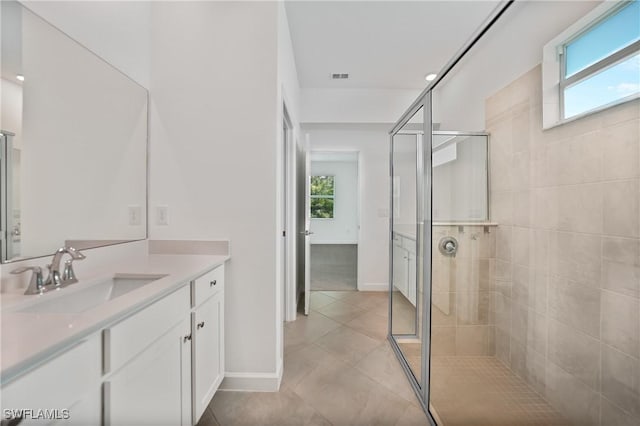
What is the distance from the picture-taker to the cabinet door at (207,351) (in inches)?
53.7

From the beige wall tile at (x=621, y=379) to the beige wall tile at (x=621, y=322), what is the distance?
1.3 inches

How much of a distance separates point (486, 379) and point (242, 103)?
6.79 ft

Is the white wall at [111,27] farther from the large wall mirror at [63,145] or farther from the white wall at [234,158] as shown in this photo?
the white wall at [234,158]

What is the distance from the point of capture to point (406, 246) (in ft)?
7.52

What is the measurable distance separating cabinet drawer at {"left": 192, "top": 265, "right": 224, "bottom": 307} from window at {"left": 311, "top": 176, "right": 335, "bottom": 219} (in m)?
6.37

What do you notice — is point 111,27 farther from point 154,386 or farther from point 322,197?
point 322,197

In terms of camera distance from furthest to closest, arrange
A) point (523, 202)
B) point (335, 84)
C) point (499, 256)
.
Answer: point (335, 84) → point (499, 256) → point (523, 202)

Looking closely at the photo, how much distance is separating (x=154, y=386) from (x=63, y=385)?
1.39ft

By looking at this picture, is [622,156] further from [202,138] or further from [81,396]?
[202,138]

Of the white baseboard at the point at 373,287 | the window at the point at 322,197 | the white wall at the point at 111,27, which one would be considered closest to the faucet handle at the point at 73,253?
the white wall at the point at 111,27

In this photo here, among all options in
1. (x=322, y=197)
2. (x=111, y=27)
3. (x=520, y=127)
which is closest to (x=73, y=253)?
(x=111, y=27)

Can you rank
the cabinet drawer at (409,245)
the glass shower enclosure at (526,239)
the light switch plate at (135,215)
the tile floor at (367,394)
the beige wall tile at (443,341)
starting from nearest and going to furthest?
the glass shower enclosure at (526,239) < the tile floor at (367,394) < the beige wall tile at (443,341) < the light switch plate at (135,215) < the cabinet drawer at (409,245)

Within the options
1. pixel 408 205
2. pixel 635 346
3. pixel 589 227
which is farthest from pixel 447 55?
pixel 635 346

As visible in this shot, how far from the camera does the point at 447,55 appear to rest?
2906 mm
